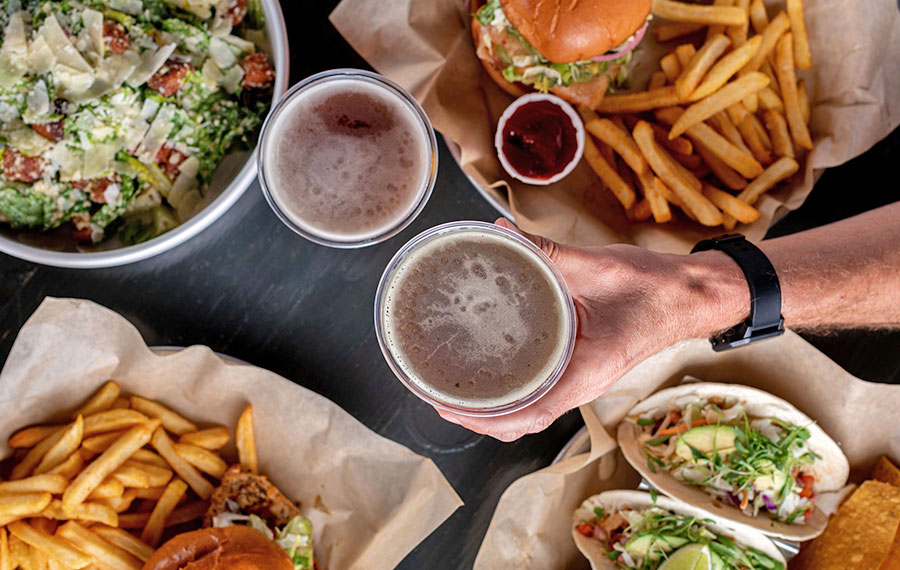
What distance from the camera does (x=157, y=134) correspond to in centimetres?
222

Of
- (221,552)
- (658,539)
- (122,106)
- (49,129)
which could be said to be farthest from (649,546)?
(49,129)

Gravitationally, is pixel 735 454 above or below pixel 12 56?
below

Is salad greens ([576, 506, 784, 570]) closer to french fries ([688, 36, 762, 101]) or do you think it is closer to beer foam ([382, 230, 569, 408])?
beer foam ([382, 230, 569, 408])

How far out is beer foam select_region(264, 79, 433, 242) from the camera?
6.74ft

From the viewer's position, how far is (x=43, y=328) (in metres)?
2.19

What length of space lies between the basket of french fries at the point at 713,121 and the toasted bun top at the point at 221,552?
1.57 m

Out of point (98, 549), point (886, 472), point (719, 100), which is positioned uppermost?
point (719, 100)

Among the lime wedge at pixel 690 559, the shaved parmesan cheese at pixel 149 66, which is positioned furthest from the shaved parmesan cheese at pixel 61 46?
the lime wedge at pixel 690 559

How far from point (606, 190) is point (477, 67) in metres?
0.62

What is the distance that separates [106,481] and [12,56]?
4.16 ft

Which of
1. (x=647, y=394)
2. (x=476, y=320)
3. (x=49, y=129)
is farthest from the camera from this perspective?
(x=647, y=394)

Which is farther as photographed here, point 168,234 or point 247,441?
point 247,441

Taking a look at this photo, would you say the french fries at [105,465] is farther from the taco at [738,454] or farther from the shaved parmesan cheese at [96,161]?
the taco at [738,454]

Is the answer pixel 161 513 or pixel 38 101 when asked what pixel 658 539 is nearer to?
pixel 161 513
